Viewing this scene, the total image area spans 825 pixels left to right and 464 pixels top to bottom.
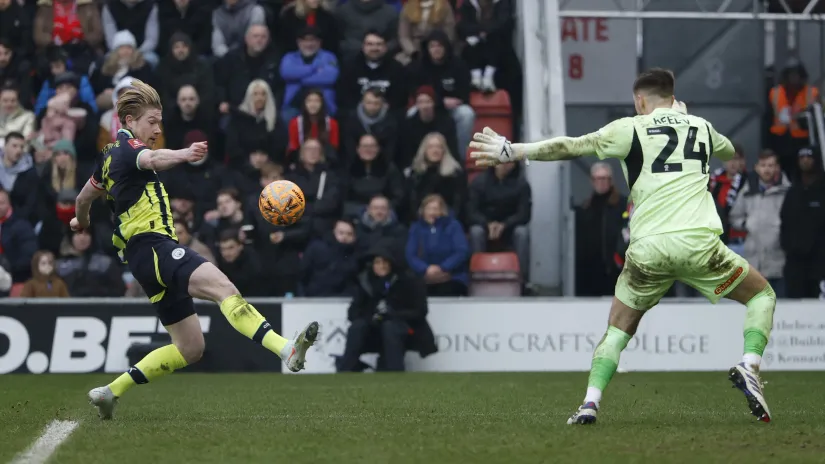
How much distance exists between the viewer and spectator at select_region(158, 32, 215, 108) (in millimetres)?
19047

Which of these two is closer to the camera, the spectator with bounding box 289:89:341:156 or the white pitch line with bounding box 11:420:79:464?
the white pitch line with bounding box 11:420:79:464

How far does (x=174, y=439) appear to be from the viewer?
7.91m

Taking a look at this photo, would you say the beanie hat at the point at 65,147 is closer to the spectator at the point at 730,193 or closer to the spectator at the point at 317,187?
the spectator at the point at 317,187

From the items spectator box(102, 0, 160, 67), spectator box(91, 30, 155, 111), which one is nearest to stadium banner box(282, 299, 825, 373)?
spectator box(91, 30, 155, 111)

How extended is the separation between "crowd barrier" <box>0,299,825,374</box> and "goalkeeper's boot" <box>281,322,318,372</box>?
323 inches

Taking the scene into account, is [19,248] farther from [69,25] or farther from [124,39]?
[69,25]

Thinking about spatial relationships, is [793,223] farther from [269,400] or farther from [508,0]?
[269,400]

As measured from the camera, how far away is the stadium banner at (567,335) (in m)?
17.3

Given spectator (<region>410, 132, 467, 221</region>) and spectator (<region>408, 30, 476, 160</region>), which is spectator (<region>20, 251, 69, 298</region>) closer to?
spectator (<region>410, 132, 467, 221</region>)

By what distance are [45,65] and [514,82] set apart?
21.8ft

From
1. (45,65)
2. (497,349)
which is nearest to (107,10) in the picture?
(45,65)

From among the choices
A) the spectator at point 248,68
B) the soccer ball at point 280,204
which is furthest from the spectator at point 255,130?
the soccer ball at point 280,204

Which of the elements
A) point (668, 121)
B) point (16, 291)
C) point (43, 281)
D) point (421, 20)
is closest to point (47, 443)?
point (668, 121)

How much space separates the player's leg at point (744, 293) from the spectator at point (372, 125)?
9853mm
